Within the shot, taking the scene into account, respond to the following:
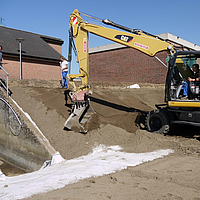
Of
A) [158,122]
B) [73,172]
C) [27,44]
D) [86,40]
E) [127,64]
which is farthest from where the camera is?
[127,64]

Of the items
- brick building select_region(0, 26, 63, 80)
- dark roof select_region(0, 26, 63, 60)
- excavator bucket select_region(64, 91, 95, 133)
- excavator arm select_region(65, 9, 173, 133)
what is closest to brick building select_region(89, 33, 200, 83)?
dark roof select_region(0, 26, 63, 60)

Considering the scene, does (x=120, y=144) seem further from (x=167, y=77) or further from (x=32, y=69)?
(x=32, y=69)

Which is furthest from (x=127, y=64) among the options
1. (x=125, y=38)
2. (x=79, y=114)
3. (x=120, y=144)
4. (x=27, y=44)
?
(x=120, y=144)

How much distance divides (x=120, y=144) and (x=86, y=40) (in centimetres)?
434

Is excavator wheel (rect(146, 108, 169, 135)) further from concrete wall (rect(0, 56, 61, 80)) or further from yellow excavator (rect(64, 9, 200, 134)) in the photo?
concrete wall (rect(0, 56, 61, 80))

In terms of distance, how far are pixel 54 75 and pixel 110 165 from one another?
19.5m

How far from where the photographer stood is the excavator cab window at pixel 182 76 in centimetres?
671

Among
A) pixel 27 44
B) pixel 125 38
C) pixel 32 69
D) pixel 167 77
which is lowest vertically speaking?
pixel 167 77

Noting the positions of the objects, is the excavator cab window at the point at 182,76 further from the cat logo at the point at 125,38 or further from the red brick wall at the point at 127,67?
the red brick wall at the point at 127,67

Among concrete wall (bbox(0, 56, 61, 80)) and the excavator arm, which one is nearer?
the excavator arm

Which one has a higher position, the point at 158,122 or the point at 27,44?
the point at 27,44

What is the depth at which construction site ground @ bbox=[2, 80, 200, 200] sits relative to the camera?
341cm

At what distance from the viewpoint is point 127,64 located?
26.1 m

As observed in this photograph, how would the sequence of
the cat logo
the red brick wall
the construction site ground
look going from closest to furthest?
the construction site ground, the cat logo, the red brick wall
